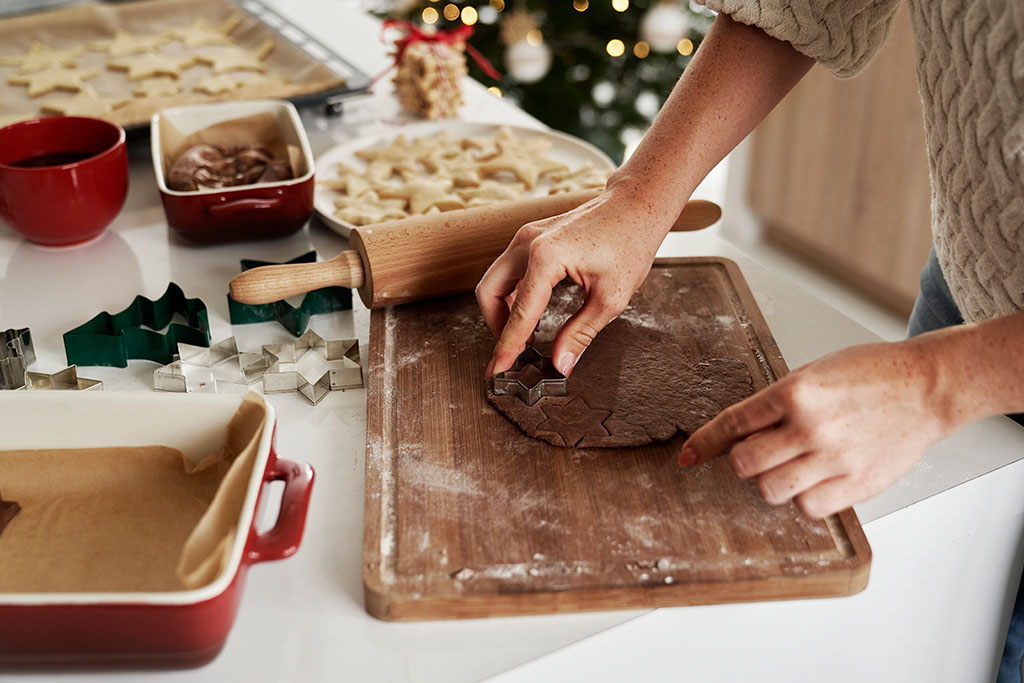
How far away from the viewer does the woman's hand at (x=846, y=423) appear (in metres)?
0.61

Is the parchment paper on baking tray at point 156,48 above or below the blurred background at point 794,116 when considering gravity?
above

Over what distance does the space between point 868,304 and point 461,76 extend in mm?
1764

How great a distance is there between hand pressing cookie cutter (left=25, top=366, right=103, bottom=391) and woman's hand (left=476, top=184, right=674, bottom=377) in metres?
0.37

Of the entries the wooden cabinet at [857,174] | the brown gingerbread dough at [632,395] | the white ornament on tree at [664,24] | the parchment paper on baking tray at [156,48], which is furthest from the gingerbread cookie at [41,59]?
the wooden cabinet at [857,174]

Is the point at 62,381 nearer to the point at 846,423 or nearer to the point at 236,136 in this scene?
the point at 236,136

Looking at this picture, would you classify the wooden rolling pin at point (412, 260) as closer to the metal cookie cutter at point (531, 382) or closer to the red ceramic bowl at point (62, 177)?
the metal cookie cutter at point (531, 382)

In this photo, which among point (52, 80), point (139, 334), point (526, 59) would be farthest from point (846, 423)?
point (526, 59)

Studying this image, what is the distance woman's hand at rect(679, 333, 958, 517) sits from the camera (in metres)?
0.61

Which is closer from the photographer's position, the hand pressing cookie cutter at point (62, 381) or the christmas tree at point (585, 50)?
the hand pressing cookie cutter at point (62, 381)

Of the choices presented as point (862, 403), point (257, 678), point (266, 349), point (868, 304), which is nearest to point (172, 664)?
point (257, 678)

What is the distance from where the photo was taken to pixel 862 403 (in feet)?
2.02

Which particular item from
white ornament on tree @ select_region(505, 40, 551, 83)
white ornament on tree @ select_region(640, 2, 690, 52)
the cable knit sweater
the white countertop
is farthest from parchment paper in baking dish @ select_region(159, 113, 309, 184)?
white ornament on tree @ select_region(640, 2, 690, 52)

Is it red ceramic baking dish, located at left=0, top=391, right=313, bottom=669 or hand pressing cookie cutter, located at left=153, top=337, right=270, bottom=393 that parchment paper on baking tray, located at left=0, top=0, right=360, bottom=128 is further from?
red ceramic baking dish, located at left=0, top=391, right=313, bottom=669

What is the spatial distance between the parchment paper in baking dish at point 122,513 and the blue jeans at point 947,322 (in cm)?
71
